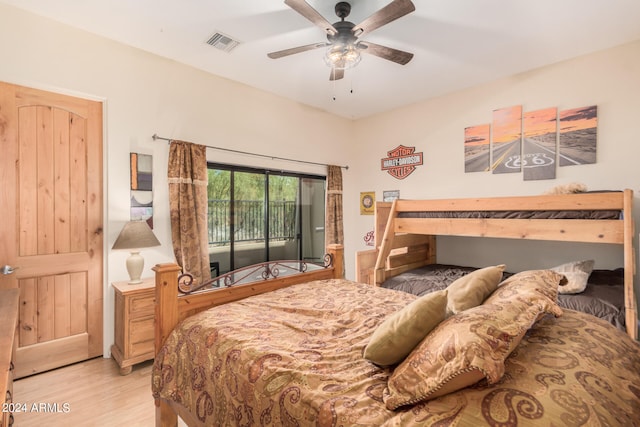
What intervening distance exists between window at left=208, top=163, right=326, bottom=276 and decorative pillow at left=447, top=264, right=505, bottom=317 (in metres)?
2.78

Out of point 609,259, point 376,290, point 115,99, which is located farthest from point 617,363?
point 115,99

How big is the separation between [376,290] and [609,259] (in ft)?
8.38

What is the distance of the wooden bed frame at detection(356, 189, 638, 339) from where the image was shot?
2.06 meters

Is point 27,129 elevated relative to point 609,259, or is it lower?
elevated

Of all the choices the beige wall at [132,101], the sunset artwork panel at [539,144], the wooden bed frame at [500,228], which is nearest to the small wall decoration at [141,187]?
the beige wall at [132,101]

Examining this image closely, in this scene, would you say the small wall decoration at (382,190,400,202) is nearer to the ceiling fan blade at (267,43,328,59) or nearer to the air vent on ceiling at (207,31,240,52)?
the ceiling fan blade at (267,43,328,59)

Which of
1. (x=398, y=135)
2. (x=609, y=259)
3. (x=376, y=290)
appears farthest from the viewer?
(x=398, y=135)

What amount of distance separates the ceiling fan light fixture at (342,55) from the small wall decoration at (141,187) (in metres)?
2.03

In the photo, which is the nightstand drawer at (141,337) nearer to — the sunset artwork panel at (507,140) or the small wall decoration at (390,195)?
the small wall decoration at (390,195)

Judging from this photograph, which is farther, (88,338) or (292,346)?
(88,338)

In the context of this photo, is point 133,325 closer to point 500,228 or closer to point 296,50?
point 296,50

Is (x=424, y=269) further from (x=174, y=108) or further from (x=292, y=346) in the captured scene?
(x=174, y=108)

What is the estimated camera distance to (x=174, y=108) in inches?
125

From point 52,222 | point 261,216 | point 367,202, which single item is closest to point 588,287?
point 367,202
